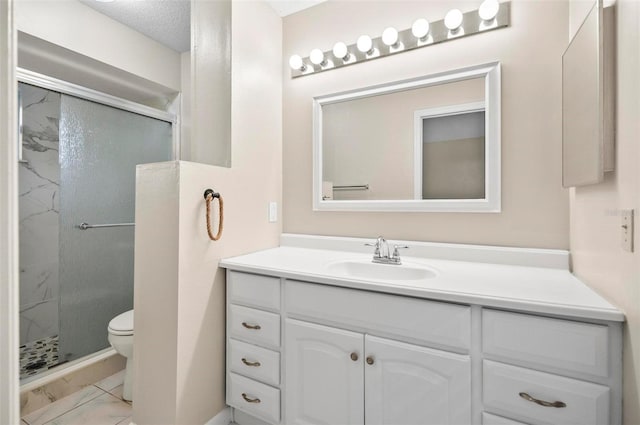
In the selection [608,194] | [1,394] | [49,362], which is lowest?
[49,362]

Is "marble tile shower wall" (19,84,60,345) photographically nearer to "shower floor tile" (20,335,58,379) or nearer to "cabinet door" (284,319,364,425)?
"shower floor tile" (20,335,58,379)

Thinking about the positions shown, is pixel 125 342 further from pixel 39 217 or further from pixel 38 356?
pixel 39 217

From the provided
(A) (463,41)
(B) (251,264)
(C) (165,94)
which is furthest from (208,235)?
(C) (165,94)

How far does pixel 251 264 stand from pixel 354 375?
64 cm

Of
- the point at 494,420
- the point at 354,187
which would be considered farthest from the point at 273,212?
the point at 494,420

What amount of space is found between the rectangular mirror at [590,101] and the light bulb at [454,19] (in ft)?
1.66

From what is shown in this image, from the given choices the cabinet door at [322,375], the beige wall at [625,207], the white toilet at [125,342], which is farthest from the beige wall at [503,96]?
the white toilet at [125,342]

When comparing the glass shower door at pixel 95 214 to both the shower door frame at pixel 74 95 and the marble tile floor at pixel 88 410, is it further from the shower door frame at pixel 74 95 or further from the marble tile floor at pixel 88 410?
the marble tile floor at pixel 88 410

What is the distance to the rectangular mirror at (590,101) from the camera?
0.89 meters

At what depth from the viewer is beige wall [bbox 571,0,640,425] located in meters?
0.75

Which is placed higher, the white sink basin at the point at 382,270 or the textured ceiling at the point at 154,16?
the textured ceiling at the point at 154,16

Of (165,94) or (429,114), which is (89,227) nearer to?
(165,94)

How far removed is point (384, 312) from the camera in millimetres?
1131

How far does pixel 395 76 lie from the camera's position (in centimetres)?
168
